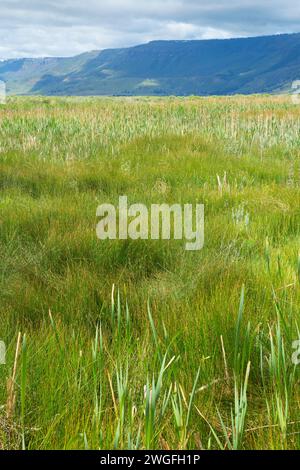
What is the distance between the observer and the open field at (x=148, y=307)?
1.44m

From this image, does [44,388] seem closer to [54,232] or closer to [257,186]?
[54,232]

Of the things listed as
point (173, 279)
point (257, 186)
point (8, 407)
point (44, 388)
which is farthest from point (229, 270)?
point (257, 186)

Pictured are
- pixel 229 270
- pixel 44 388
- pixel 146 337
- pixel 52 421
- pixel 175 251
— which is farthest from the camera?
pixel 175 251

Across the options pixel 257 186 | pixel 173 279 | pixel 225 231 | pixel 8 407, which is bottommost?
pixel 8 407

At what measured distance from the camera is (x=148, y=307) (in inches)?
63.1

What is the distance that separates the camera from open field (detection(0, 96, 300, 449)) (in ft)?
4.72
